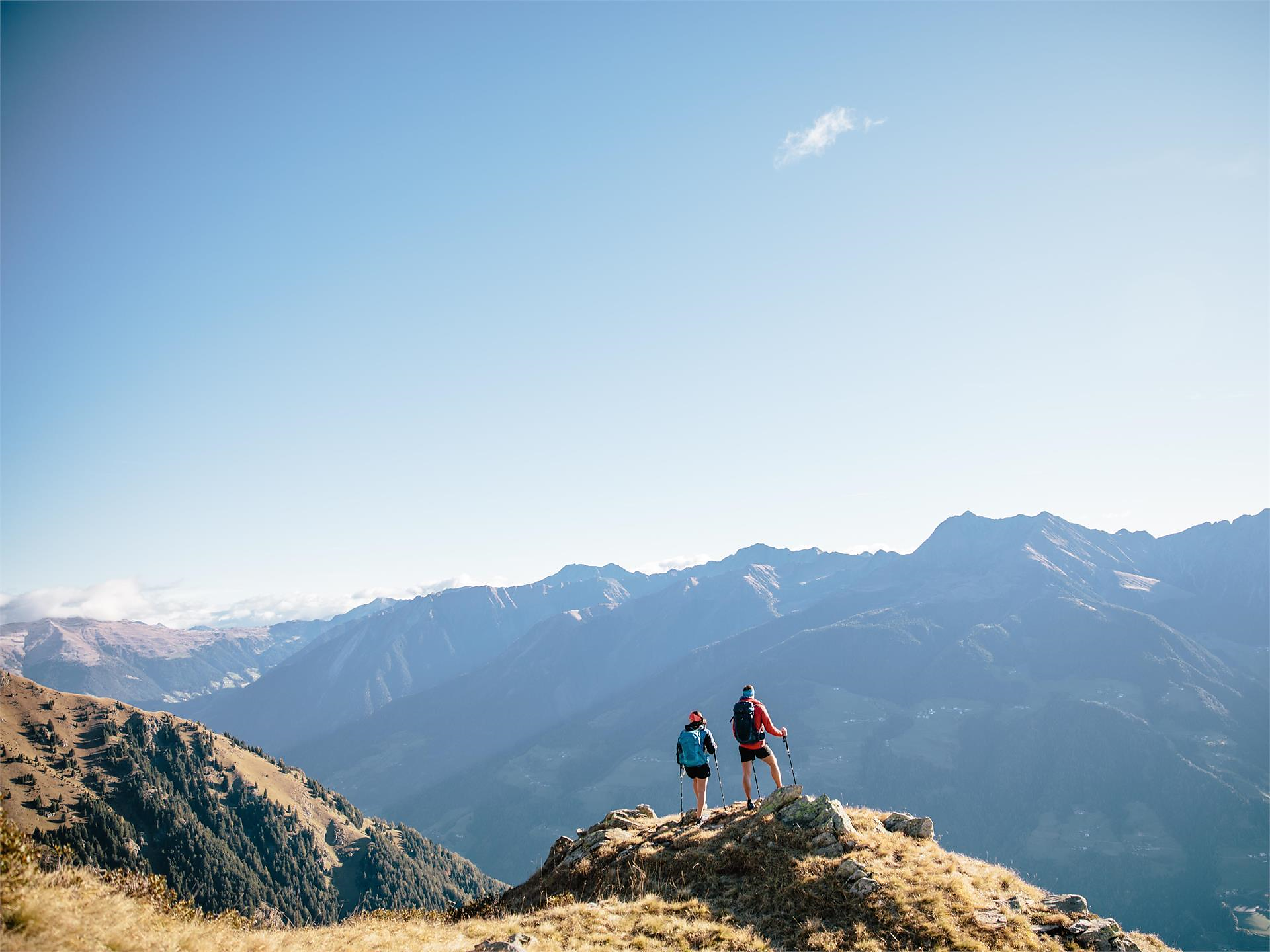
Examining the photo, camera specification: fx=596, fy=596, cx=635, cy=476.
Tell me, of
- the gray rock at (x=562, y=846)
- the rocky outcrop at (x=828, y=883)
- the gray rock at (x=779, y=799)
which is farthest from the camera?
the gray rock at (x=562, y=846)

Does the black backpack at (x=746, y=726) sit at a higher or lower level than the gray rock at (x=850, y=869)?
higher

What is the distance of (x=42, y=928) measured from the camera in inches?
389

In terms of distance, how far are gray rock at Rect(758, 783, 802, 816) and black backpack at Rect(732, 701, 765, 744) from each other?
193 centimetres

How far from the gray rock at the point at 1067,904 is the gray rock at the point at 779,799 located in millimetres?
7697

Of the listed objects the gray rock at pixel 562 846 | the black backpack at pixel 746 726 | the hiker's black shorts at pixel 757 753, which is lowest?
the gray rock at pixel 562 846

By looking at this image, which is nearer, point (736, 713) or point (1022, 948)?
point (1022, 948)

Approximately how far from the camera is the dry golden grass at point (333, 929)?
10.0 meters

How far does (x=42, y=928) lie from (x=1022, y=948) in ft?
67.9

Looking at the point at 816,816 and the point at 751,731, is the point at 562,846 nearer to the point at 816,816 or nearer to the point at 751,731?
the point at 751,731

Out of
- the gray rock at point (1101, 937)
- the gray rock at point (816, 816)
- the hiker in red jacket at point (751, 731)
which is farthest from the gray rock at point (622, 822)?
the gray rock at point (1101, 937)

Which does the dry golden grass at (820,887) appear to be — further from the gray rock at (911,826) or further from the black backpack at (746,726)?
the black backpack at (746,726)

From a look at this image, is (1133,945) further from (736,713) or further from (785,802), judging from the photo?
(736,713)

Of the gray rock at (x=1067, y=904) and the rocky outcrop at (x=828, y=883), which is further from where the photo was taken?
the gray rock at (x=1067, y=904)

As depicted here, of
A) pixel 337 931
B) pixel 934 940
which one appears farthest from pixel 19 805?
pixel 934 940
